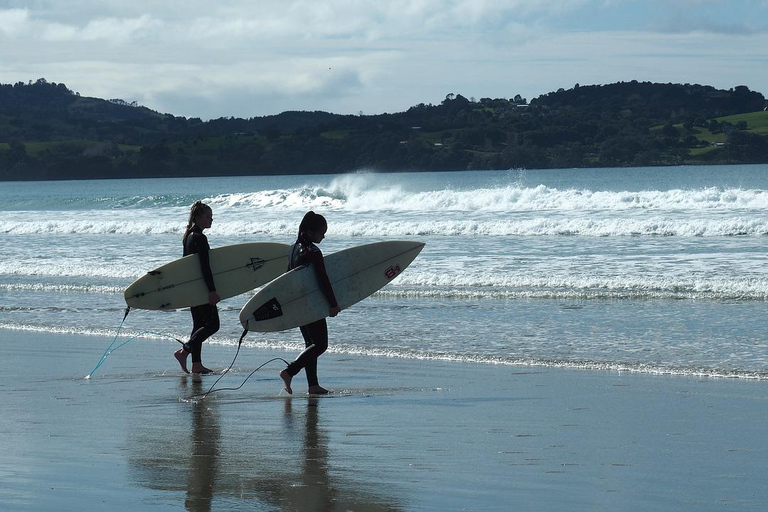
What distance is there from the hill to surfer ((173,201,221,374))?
372 feet

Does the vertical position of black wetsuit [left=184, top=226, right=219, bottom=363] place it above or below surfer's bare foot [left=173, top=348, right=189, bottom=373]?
above

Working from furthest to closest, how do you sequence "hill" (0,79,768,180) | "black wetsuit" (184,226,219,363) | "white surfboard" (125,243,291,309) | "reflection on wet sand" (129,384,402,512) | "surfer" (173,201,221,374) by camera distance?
"hill" (0,79,768,180), "white surfboard" (125,243,291,309), "black wetsuit" (184,226,219,363), "surfer" (173,201,221,374), "reflection on wet sand" (129,384,402,512)

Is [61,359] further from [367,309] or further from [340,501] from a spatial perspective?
[340,501]

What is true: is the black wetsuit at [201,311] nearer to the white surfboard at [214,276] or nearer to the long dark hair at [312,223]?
the white surfboard at [214,276]

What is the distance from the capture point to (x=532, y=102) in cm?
15388

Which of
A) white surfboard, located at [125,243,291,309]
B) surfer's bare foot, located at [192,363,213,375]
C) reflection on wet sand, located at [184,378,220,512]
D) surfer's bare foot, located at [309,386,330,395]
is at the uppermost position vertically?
white surfboard, located at [125,243,291,309]

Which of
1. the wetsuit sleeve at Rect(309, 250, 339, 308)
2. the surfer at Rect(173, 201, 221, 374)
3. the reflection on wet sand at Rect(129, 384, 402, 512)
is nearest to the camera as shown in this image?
the reflection on wet sand at Rect(129, 384, 402, 512)

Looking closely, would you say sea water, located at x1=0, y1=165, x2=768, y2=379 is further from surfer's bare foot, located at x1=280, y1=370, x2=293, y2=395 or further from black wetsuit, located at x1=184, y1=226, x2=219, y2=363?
surfer's bare foot, located at x1=280, y1=370, x2=293, y2=395

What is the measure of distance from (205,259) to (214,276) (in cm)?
91

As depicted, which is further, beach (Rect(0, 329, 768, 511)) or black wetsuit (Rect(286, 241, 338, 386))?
black wetsuit (Rect(286, 241, 338, 386))

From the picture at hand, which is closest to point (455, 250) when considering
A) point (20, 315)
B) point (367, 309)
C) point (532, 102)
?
point (367, 309)

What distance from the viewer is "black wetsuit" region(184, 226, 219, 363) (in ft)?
31.9

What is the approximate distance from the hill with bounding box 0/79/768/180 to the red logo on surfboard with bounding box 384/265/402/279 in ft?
369

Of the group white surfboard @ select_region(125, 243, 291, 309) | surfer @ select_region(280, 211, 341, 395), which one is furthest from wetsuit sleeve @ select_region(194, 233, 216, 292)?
surfer @ select_region(280, 211, 341, 395)
